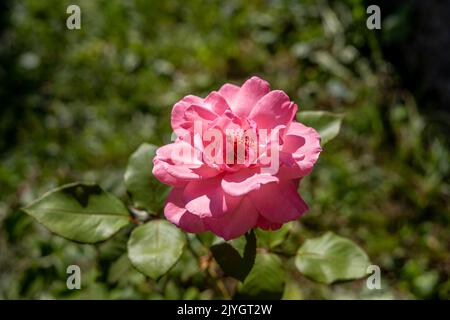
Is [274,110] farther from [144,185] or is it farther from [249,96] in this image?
[144,185]

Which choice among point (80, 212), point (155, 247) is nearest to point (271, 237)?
point (155, 247)

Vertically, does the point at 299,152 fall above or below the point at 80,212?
above

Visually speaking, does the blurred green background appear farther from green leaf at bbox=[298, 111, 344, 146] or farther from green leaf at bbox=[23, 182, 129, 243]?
green leaf at bbox=[298, 111, 344, 146]

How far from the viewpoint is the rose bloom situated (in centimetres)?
80

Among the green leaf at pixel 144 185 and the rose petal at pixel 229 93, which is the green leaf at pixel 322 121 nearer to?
the rose petal at pixel 229 93

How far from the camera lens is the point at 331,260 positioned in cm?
107

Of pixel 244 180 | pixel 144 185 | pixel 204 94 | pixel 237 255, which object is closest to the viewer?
pixel 244 180

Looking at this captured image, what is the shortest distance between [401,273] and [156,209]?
3.14 ft

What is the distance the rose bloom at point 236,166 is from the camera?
2.62 ft

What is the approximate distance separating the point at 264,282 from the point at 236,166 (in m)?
0.32

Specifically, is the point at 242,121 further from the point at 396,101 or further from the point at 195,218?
the point at 396,101

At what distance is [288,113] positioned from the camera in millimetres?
858

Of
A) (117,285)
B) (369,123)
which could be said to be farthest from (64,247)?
(369,123)

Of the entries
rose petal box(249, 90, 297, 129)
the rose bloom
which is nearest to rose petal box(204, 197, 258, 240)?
the rose bloom
